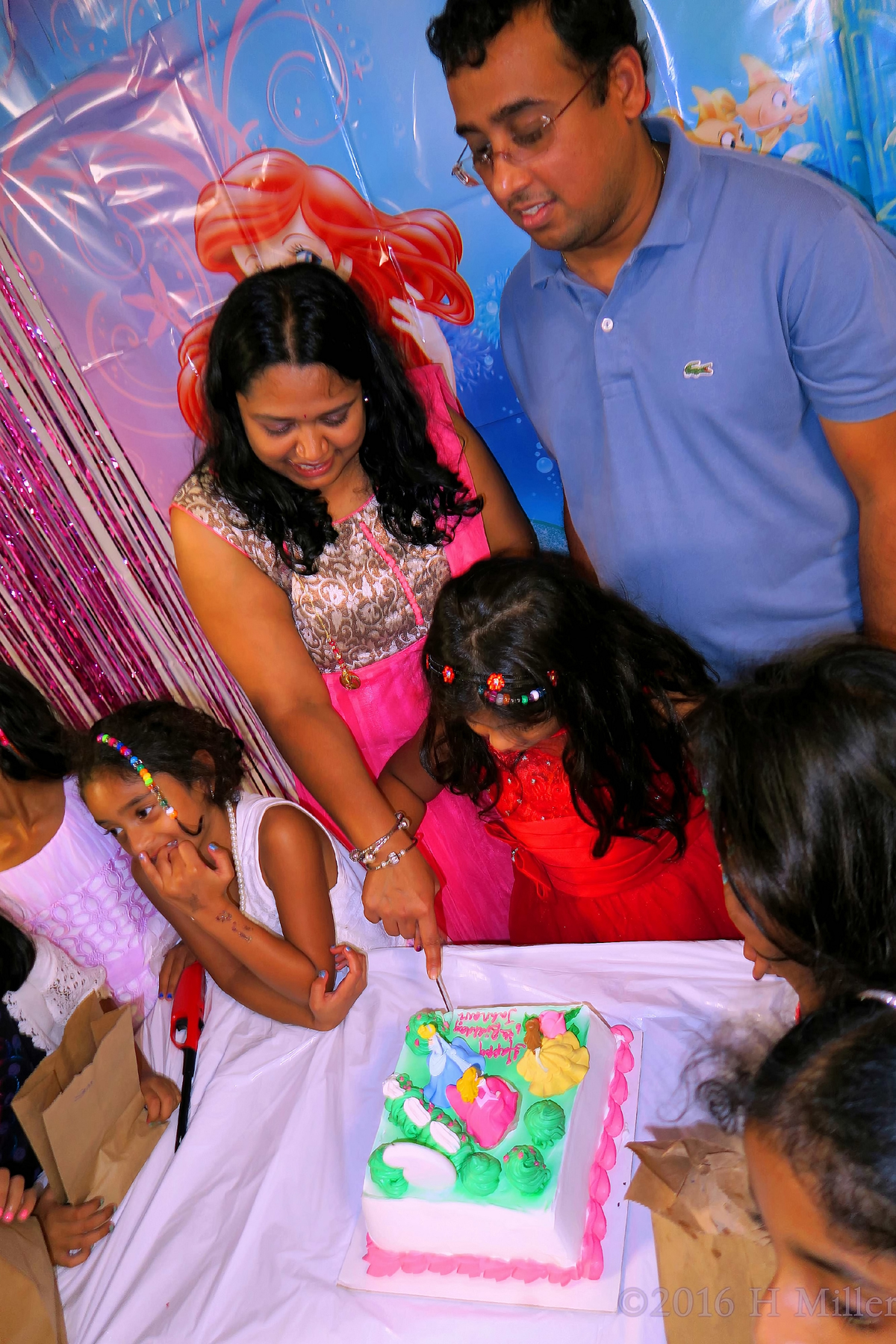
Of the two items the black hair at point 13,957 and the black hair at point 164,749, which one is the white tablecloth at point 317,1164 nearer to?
the black hair at point 13,957

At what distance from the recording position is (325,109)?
1682mm

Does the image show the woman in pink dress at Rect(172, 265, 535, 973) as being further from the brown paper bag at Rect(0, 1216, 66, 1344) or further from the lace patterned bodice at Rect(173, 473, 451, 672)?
the brown paper bag at Rect(0, 1216, 66, 1344)

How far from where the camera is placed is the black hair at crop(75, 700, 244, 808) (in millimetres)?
1686

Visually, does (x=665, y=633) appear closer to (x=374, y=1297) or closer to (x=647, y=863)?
(x=647, y=863)

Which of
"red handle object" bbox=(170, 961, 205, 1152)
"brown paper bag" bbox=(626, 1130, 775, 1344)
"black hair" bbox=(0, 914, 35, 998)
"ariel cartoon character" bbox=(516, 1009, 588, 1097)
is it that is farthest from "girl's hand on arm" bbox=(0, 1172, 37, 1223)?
"brown paper bag" bbox=(626, 1130, 775, 1344)

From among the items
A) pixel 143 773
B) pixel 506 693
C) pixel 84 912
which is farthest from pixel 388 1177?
pixel 84 912

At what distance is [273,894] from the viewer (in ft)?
5.57

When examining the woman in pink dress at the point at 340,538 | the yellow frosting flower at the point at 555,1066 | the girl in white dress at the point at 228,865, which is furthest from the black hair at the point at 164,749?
the yellow frosting flower at the point at 555,1066

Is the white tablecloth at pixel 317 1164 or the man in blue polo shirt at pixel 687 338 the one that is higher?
the man in blue polo shirt at pixel 687 338

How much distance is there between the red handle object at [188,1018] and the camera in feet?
4.57

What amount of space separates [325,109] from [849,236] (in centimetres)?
96

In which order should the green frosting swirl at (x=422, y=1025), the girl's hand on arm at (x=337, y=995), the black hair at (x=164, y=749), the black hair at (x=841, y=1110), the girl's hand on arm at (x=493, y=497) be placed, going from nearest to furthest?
the black hair at (x=841, y=1110) → the green frosting swirl at (x=422, y=1025) → the girl's hand on arm at (x=337, y=995) → the black hair at (x=164, y=749) → the girl's hand on arm at (x=493, y=497)

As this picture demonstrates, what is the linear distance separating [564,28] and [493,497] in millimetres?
789

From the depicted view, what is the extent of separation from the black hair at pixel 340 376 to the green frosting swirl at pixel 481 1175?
1004 millimetres
